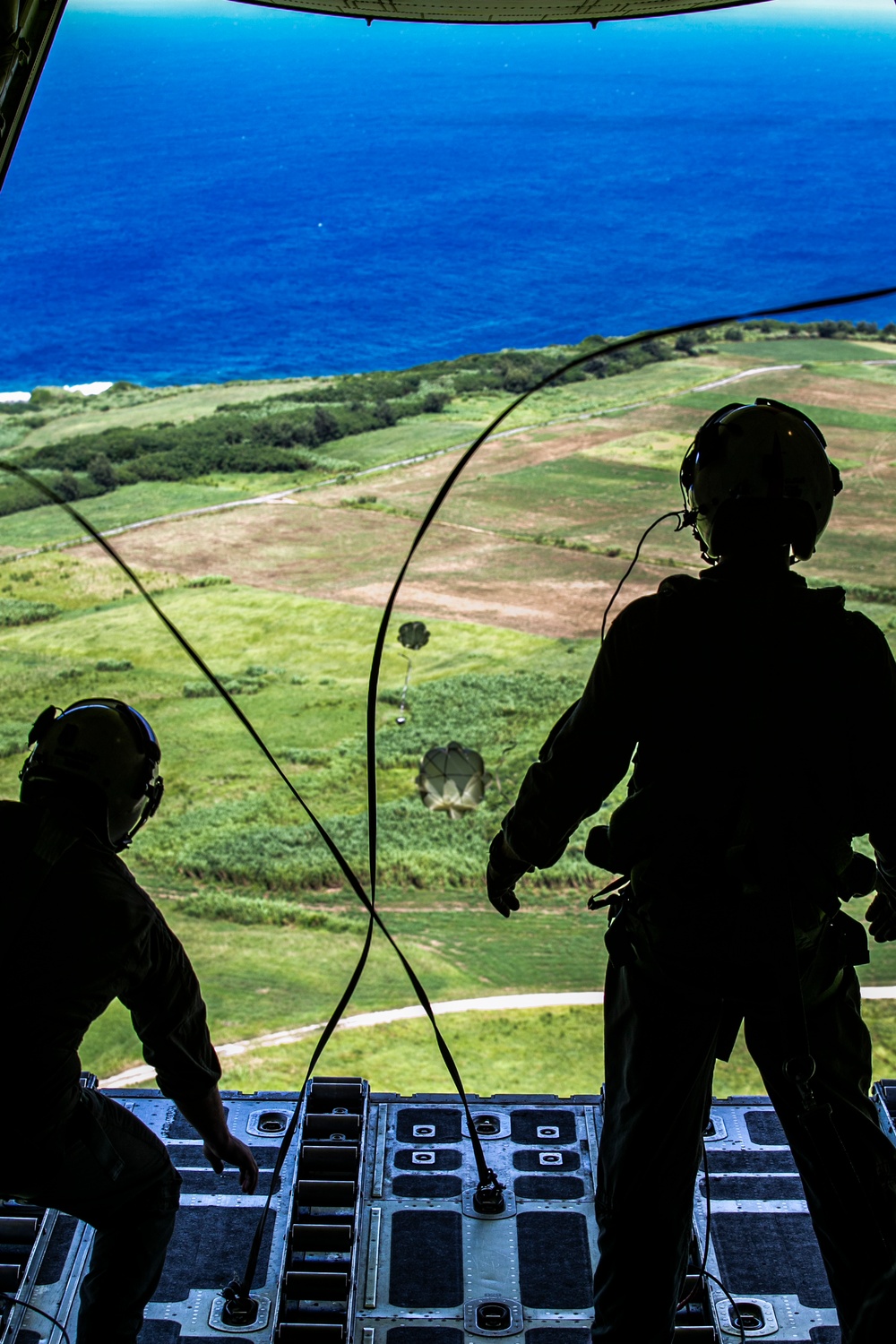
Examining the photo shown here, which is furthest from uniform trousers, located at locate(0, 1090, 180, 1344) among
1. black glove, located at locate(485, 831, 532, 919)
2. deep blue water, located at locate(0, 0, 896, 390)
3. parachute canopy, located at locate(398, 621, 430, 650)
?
deep blue water, located at locate(0, 0, 896, 390)

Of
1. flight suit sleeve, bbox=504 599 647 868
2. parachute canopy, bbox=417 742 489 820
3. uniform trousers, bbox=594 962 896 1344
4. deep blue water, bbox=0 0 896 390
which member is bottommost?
uniform trousers, bbox=594 962 896 1344

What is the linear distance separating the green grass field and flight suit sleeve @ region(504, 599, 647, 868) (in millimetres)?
8199

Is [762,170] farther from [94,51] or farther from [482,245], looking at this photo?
[94,51]

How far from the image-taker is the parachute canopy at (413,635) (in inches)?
767

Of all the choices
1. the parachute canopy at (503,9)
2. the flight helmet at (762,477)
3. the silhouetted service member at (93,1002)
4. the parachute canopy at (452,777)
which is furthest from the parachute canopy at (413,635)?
the flight helmet at (762,477)

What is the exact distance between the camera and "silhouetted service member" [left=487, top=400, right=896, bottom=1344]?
2625 millimetres

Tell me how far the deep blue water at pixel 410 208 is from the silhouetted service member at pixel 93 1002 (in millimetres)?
31218

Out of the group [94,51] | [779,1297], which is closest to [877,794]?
[779,1297]

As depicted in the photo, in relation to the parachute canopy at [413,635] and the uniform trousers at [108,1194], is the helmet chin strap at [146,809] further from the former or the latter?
the parachute canopy at [413,635]

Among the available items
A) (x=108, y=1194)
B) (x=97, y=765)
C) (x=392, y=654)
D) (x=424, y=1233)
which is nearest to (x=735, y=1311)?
(x=424, y=1233)

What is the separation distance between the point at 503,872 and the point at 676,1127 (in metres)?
0.73

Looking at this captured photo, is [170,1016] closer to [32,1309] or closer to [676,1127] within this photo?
A: [676,1127]

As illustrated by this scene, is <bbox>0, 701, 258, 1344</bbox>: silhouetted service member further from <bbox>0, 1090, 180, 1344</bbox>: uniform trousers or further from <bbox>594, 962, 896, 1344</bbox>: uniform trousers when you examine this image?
<bbox>594, 962, 896, 1344</bbox>: uniform trousers

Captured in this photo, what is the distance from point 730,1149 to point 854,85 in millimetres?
50656
